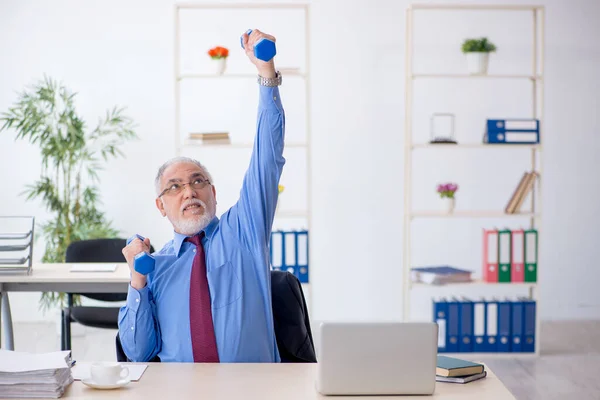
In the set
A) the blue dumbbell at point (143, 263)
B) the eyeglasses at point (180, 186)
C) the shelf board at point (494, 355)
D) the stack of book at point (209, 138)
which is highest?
the stack of book at point (209, 138)

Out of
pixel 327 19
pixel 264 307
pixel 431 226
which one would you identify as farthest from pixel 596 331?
pixel 264 307

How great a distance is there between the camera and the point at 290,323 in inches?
105

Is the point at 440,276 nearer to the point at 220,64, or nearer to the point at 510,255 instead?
the point at 510,255

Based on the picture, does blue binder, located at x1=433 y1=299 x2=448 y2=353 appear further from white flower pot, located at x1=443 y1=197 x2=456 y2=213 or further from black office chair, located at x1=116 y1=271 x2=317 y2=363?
black office chair, located at x1=116 y1=271 x2=317 y2=363

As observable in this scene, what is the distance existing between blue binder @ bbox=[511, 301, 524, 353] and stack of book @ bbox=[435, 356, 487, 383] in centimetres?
326

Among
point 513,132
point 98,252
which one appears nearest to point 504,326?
point 513,132

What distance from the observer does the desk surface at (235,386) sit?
1999mm

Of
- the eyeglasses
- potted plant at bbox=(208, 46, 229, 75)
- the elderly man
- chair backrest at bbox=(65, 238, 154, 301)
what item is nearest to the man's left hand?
the elderly man

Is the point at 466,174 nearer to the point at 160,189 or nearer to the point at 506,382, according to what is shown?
the point at 506,382

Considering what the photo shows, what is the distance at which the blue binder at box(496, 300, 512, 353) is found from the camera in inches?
209

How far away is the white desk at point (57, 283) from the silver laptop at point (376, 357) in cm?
233

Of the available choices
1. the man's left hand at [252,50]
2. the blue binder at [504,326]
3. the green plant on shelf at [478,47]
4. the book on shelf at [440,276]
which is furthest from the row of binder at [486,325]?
the man's left hand at [252,50]

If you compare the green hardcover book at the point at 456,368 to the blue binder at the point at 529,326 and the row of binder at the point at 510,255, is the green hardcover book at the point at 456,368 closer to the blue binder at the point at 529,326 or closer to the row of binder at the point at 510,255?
the row of binder at the point at 510,255

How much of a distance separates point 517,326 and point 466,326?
0.35 m
